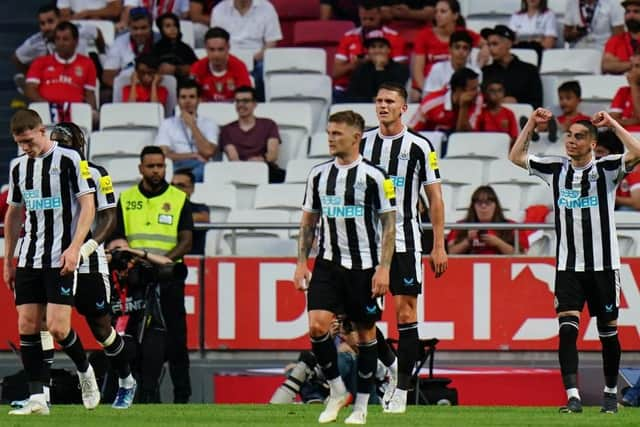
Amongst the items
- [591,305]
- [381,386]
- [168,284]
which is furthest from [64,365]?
[591,305]

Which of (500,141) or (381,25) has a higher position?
(381,25)

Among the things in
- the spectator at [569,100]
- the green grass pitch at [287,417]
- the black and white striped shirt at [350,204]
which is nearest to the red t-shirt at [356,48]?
the spectator at [569,100]

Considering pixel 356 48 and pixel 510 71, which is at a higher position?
pixel 356 48

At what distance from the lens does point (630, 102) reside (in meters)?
16.3

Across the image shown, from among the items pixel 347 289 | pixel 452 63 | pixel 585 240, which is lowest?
pixel 347 289

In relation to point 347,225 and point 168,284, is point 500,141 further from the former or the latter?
point 347,225

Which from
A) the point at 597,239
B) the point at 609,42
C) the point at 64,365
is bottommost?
the point at 64,365

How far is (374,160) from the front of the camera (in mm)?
11305

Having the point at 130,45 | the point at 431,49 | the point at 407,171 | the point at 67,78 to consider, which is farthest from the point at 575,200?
the point at 130,45

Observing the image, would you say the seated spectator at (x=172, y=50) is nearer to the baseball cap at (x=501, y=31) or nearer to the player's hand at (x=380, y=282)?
the baseball cap at (x=501, y=31)

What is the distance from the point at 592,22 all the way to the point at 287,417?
8.75 meters

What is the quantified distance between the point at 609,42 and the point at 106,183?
311 inches

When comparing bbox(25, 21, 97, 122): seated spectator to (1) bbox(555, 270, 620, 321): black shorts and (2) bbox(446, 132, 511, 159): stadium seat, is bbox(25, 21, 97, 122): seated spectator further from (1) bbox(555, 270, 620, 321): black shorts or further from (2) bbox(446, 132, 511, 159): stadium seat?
(1) bbox(555, 270, 620, 321): black shorts

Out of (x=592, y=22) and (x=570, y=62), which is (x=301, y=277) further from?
(x=592, y=22)
